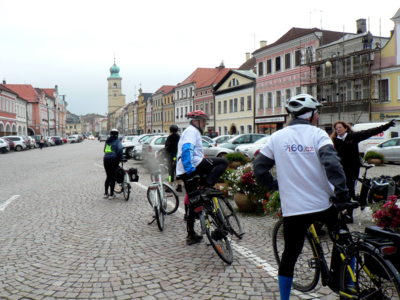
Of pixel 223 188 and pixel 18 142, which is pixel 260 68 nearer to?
pixel 18 142

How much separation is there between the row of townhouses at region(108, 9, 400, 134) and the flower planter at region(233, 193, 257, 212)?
2447 cm

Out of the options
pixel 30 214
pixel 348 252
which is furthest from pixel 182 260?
pixel 30 214

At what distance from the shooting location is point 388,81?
31.2 metres

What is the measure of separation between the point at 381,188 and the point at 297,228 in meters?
4.64

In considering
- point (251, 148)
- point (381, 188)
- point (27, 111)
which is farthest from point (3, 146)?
point (27, 111)

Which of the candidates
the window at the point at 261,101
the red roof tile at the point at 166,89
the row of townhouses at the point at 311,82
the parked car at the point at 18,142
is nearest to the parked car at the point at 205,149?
the row of townhouses at the point at 311,82

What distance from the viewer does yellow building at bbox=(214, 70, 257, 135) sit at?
50.1 meters

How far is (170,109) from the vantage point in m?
84.6

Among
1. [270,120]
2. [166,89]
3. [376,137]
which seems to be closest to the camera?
[376,137]

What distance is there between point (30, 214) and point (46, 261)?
3678 mm

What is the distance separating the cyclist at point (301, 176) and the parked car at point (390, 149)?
1994cm

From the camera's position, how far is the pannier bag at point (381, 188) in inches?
288

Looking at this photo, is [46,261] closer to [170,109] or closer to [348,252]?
[348,252]

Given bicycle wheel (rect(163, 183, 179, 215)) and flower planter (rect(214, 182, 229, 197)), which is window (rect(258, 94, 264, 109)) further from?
bicycle wheel (rect(163, 183, 179, 215))
